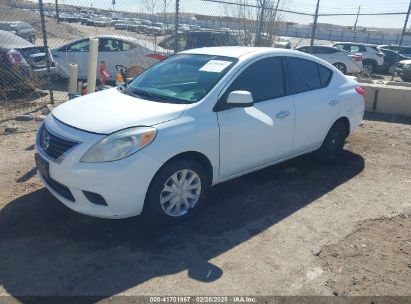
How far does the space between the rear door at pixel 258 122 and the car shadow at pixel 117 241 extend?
1.56ft

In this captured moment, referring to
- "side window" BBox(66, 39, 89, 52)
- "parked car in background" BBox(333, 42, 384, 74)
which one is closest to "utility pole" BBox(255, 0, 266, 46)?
"side window" BBox(66, 39, 89, 52)

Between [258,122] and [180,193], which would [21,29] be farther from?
[180,193]

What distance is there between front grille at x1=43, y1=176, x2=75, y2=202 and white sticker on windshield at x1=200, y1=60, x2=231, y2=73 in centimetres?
196

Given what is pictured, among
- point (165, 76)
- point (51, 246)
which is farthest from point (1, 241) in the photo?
point (165, 76)

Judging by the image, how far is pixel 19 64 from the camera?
340 inches

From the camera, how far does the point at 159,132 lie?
11.3 feet

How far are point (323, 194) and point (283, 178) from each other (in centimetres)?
60

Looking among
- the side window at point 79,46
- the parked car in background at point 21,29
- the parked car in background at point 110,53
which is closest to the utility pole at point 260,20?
the parked car in background at point 110,53

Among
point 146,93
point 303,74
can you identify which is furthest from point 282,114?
point 146,93

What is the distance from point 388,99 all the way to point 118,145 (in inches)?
295

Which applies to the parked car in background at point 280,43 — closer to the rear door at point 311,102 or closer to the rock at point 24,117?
the rear door at point 311,102

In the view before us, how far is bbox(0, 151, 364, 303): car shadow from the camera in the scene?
296 centimetres

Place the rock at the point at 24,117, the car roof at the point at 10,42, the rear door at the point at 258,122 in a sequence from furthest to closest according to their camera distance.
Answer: the car roof at the point at 10,42
the rock at the point at 24,117
the rear door at the point at 258,122

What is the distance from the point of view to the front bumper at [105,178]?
3.24m
